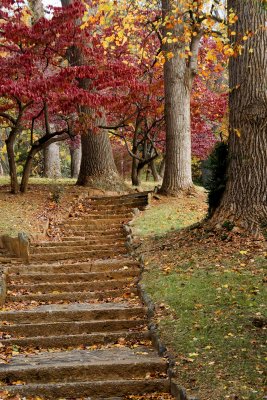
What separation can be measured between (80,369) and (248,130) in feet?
17.0

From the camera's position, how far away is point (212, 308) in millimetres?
6832


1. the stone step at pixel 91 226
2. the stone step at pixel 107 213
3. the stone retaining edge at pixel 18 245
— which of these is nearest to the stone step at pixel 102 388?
the stone retaining edge at pixel 18 245

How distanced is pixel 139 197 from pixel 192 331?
9521 millimetres

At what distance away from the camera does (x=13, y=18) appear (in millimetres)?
13531

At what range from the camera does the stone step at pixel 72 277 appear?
962 cm

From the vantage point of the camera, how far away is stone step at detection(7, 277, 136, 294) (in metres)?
9.20

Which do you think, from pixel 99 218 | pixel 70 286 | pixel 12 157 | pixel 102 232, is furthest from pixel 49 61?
pixel 70 286

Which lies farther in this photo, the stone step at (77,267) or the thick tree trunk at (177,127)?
the thick tree trunk at (177,127)

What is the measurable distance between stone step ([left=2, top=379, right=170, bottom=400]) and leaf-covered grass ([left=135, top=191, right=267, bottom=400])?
31 centimetres

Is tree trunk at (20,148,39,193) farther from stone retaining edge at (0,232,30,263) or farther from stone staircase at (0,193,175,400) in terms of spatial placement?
stone retaining edge at (0,232,30,263)

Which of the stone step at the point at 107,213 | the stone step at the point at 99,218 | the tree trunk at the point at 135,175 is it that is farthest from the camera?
the tree trunk at the point at 135,175

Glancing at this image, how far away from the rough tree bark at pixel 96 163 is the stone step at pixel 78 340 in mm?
10734

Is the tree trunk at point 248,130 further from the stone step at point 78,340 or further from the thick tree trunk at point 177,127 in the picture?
the thick tree trunk at point 177,127

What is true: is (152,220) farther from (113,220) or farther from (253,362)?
(253,362)
